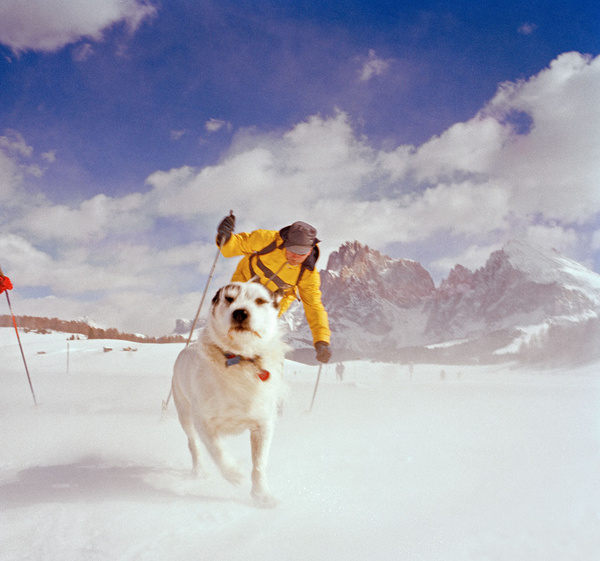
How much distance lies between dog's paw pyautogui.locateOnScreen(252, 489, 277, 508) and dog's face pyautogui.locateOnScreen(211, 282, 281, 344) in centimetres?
97

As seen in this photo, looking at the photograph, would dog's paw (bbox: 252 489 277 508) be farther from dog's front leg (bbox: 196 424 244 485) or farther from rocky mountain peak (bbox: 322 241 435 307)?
rocky mountain peak (bbox: 322 241 435 307)

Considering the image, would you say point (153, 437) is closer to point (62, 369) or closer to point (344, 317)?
point (62, 369)

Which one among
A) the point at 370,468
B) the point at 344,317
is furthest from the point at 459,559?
the point at 344,317

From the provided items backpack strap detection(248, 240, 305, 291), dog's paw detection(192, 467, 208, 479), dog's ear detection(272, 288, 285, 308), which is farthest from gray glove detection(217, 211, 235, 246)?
dog's paw detection(192, 467, 208, 479)

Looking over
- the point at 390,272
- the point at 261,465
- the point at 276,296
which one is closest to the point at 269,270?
the point at 276,296

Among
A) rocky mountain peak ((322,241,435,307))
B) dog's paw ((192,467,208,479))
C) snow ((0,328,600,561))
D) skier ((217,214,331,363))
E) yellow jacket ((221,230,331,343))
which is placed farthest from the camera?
rocky mountain peak ((322,241,435,307))

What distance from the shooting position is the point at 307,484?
291cm

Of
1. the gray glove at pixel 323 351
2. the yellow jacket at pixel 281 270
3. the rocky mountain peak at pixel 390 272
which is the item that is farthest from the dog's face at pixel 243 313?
the rocky mountain peak at pixel 390 272

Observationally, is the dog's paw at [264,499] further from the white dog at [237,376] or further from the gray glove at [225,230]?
the gray glove at [225,230]

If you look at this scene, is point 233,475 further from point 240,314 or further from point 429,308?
point 429,308

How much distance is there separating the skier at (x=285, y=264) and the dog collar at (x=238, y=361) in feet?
3.02

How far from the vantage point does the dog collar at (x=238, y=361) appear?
2.53 metres

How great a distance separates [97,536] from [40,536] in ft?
0.99

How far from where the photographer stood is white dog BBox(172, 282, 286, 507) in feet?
8.07
